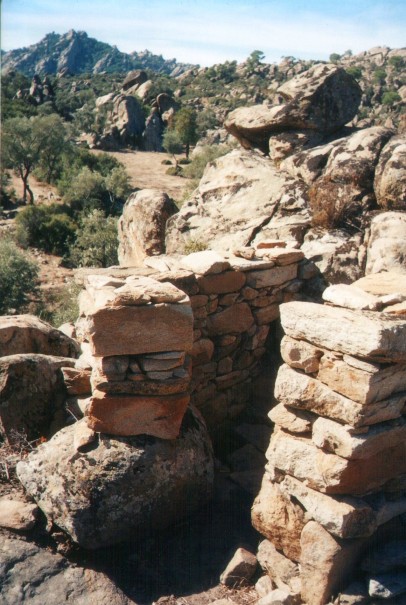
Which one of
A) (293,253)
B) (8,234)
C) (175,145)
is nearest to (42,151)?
(8,234)

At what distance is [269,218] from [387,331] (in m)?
4.12

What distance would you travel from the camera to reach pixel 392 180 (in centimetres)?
664

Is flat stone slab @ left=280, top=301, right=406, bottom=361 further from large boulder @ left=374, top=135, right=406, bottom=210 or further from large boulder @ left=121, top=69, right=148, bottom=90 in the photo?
large boulder @ left=121, top=69, right=148, bottom=90

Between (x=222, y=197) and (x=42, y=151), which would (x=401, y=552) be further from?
(x=42, y=151)

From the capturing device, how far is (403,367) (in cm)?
376

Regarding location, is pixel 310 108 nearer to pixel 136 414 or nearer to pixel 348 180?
pixel 348 180

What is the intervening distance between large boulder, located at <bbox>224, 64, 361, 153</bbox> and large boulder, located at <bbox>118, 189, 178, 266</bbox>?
193 cm

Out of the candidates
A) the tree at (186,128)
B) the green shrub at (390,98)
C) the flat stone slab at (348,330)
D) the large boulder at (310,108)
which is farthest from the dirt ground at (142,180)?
the flat stone slab at (348,330)

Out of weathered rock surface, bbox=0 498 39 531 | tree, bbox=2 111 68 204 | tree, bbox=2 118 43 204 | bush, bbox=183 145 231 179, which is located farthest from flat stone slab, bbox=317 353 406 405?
tree, bbox=2 118 43 204

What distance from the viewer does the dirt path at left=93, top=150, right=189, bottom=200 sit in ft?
104

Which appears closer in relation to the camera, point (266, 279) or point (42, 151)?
point (266, 279)

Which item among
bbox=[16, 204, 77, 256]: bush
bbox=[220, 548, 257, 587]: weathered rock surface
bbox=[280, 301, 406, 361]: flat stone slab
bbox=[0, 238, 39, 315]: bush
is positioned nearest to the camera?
bbox=[280, 301, 406, 361]: flat stone slab

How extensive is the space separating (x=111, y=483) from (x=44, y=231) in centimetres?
2040

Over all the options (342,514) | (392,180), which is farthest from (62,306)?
(342,514)
